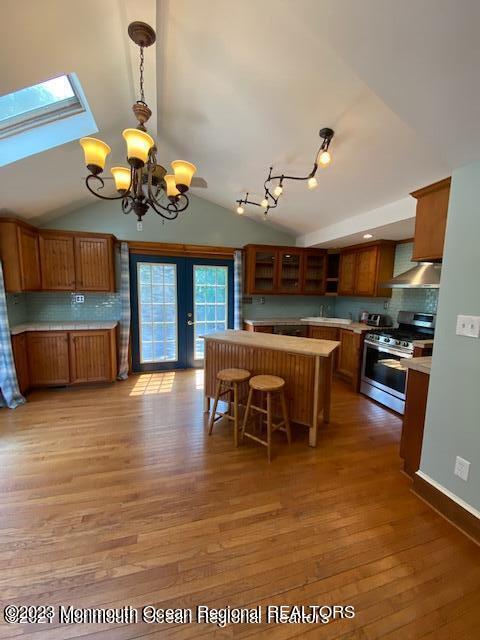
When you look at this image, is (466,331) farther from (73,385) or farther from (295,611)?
(73,385)

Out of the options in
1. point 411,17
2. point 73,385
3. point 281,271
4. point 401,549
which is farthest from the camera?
point 281,271

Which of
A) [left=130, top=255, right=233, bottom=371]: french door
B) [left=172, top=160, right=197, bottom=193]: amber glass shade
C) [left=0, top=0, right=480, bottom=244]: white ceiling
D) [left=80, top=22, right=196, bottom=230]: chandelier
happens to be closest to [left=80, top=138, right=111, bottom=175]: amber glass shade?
[left=80, top=22, right=196, bottom=230]: chandelier

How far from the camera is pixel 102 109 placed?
2.37m

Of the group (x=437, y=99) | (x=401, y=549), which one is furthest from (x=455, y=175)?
(x=401, y=549)

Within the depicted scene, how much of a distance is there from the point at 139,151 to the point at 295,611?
251 cm

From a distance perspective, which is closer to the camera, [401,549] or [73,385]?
[401,549]

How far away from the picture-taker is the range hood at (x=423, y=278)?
2996 mm

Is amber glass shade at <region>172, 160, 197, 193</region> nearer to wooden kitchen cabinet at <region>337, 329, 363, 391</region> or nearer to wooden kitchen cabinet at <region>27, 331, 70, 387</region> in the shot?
wooden kitchen cabinet at <region>27, 331, 70, 387</region>

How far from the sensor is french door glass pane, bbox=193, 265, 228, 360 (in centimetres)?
472

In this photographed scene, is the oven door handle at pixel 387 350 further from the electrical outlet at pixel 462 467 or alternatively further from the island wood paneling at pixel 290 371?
the electrical outlet at pixel 462 467

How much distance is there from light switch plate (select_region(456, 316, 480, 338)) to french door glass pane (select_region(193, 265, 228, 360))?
358 centimetres

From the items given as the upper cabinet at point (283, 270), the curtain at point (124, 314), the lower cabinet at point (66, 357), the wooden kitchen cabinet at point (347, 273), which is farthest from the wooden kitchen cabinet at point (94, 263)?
the wooden kitchen cabinet at point (347, 273)

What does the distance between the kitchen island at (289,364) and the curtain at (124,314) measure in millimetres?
1848

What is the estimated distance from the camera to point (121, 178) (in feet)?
6.18
